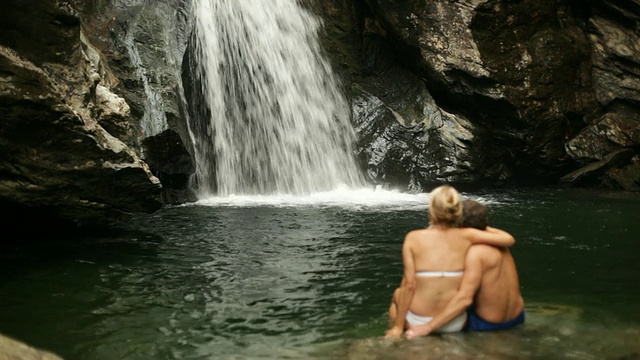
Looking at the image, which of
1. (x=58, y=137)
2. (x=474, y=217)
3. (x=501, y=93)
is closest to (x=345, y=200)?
(x=501, y=93)

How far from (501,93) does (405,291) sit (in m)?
11.6

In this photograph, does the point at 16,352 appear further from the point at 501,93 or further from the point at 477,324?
the point at 501,93

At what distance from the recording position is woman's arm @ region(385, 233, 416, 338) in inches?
184

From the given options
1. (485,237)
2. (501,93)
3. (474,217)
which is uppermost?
(501,93)

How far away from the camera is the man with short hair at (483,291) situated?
4.60 meters

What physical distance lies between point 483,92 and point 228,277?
32.9 feet

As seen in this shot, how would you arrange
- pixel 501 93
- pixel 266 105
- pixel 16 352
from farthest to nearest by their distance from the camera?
pixel 266 105, pixel 501 93, pixel 16 352

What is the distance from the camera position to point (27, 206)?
26.1 feet

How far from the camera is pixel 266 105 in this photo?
15594 mm

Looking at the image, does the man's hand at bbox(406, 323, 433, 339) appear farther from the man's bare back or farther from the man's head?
the man's head

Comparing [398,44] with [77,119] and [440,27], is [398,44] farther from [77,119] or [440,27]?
[77,119]

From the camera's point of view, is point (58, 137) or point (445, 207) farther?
point (58, 137)

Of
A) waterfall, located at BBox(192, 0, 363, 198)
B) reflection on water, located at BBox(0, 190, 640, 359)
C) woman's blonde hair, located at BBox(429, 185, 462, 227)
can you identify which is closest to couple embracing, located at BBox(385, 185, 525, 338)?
woman's blonde hair, located at BBox(429, 185, 462, 227)

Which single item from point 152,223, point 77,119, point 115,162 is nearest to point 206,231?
point 152,223
